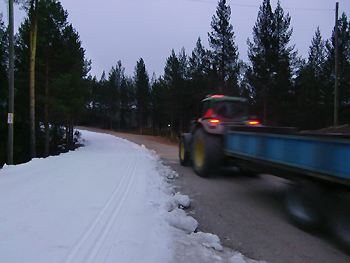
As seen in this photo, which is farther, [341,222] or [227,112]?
[227,112]

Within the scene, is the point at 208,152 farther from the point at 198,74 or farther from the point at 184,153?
the point at 198,74

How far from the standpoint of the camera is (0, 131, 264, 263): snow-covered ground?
344 cm

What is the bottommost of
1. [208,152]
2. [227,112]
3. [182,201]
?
[182,201]

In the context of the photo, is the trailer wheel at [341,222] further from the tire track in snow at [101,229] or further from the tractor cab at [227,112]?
the tractor cab at [227,112]

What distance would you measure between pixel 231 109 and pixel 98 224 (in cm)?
565

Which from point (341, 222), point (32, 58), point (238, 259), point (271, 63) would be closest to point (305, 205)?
point (341, 222)

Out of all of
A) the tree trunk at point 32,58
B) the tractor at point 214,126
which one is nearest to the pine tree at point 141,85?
the tree trunk at point 32,58

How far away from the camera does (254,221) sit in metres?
5.04

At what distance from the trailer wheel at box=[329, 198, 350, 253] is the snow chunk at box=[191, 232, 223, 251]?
1.62m

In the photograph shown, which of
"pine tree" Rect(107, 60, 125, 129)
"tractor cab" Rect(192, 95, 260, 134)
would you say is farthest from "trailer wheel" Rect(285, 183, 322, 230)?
"pine tree" Rect(107, 60, 125, 129)

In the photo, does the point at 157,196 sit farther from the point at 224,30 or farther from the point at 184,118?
the point at 184,118

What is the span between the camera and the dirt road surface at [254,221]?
3.84 metres

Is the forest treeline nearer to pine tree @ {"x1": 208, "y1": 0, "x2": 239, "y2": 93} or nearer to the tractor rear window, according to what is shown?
pine tree @ {"x1": 208, "y1": 0, "x2": 239, "y2": 93}

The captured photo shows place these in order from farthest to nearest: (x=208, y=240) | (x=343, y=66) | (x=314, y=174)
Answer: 1. (x=343, y=66)
2. (x=208, y=240)
3. (x=314, y=174)
